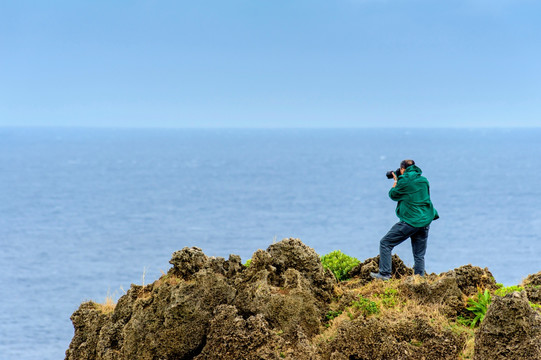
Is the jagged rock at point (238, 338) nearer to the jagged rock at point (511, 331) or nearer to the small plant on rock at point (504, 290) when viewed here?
the jagged rock at point (511, 331)

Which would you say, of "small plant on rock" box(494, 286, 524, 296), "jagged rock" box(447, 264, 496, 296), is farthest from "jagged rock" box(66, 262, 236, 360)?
"small plant on rock" box(494, 286, 524, 296)

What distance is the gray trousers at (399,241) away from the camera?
19938mm

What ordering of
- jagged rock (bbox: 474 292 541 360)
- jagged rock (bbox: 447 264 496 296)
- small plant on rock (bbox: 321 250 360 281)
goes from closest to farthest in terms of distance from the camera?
jagged rock (bbox: 474 292 541 360) < jagged rock (bbox: 447 264 496 296) < small plant on rock (bbox: 321 250 360 281)

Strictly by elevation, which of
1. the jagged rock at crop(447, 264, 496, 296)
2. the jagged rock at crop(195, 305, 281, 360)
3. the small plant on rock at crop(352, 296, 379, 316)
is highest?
the jagged rock at crop(447, 264, 496, 296)

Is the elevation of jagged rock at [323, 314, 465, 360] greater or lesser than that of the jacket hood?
lesser

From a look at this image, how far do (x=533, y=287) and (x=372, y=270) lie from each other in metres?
4.49

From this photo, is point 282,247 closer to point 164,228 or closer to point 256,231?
point 256,231

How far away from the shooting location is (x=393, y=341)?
16.4 meters

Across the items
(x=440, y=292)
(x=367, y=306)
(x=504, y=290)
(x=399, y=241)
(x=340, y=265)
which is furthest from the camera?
(x=340, y=265)

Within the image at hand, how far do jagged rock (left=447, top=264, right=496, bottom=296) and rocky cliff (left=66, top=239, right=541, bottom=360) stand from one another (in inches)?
1.1

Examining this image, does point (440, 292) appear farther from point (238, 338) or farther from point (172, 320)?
point (172, 320)

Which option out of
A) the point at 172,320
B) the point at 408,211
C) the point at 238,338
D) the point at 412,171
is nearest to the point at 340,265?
the point at 408,211

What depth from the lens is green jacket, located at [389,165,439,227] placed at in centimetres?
1989

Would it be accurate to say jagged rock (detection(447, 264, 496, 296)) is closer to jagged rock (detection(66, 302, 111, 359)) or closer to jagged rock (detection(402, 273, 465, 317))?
jagged rock (detection(402, 273, 465, 317))
